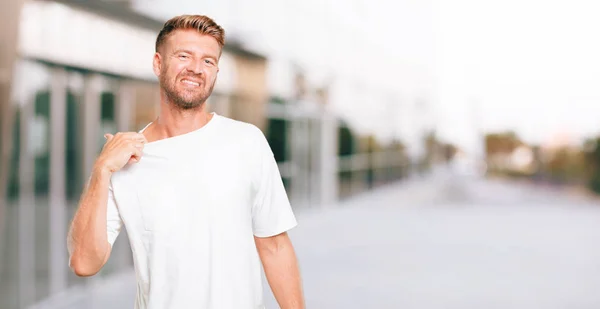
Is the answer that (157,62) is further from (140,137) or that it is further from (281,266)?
(281,266)

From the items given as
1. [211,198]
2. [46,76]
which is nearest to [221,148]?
[211,198]

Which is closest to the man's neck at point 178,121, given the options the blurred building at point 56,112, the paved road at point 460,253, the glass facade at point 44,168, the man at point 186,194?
the man at point 186,194

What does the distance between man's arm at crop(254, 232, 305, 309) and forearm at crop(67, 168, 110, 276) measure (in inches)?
15.7

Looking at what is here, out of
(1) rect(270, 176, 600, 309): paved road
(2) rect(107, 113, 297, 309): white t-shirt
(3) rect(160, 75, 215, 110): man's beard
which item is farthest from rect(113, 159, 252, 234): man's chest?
(1) rect(270, 176, 600, 309): paved road

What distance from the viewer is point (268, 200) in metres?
1.91

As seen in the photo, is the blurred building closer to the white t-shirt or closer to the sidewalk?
the sidewalk

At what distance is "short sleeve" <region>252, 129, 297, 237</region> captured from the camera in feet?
6.19

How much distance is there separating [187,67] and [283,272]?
0.54 meters

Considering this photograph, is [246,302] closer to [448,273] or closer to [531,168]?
[448,273]

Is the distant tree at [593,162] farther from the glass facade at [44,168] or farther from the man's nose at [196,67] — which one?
the man's nose at [196,67]

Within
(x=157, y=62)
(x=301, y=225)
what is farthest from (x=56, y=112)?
(x=301, y=225)

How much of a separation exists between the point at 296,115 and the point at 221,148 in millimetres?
13646

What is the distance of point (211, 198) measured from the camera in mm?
1800

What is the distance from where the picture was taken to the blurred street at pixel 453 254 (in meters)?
7.06
